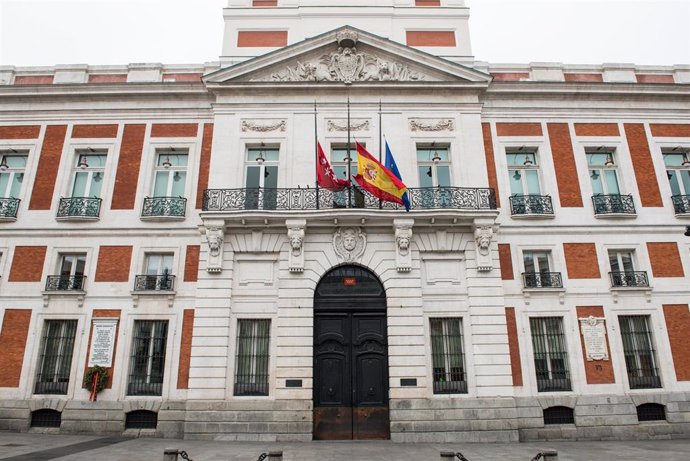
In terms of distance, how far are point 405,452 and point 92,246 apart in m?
11.8

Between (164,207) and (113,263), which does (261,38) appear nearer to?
(164,207)

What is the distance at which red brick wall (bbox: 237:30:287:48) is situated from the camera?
55.5 feet

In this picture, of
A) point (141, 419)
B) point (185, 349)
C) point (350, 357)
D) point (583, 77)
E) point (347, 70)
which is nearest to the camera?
point (141, 419)

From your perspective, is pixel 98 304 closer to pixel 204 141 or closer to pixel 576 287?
pixel 204 141

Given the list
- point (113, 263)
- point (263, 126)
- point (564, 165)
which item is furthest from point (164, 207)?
point (564, 165)

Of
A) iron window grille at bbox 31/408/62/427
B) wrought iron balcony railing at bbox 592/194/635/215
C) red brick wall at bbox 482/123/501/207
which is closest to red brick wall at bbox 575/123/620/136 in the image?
wrought iron balcony railing at bbox 592/194/635/215

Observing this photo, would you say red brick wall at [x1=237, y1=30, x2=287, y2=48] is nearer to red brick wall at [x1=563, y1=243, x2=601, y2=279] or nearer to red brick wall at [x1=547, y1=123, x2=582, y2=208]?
red brick wall at [x1=547, y1=123, x2=582, y2=208]

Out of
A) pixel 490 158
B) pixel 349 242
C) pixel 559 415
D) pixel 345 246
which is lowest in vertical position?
pixel 559 415

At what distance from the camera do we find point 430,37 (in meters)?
17.0

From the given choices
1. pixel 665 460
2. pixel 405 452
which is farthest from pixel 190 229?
pixel 665 460

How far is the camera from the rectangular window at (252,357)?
13.1 meters

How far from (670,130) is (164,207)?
61.2 feet

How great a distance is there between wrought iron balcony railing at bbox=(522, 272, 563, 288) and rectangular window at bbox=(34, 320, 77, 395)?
14806 millimetres

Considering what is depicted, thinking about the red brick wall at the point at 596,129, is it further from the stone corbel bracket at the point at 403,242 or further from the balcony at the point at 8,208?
the balcony at the point at 8,208
